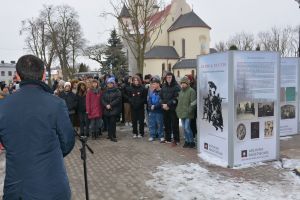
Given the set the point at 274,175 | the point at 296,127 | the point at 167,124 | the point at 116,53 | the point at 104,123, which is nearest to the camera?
the point at 274,175

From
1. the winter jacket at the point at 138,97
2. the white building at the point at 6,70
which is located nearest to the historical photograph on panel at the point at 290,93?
the winter jacket at the point at 138,97

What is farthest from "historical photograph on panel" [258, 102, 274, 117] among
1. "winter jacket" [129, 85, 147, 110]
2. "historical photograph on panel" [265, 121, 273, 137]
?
"winter jacket" [129, 85, 147, 110]

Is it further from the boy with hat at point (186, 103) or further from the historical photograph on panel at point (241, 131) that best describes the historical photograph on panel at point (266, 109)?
the boy with hat at point (186, 103)

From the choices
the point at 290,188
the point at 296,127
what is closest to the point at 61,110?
the point at 290,188

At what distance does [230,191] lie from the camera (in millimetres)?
6328

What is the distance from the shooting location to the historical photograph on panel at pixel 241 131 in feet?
25.6

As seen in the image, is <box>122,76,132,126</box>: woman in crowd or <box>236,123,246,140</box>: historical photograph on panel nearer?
<box>236,123,246,140</box>: historical photograph on panel

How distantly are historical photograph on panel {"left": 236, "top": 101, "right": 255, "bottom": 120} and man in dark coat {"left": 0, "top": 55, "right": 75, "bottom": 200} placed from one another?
520cm

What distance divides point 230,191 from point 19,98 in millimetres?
4293

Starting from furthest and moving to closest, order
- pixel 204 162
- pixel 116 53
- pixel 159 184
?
pixel 116 53
pixel 204 162
pixel 159 184

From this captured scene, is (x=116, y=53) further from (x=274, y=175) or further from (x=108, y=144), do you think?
(x=274, y=175)

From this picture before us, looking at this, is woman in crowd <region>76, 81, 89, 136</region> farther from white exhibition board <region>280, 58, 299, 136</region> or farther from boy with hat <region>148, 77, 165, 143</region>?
white exhibition board <region>280, 58, 299, 136</region>

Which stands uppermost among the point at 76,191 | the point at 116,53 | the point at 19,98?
the point at 116,53

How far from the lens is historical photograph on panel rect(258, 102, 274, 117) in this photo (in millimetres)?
7996
